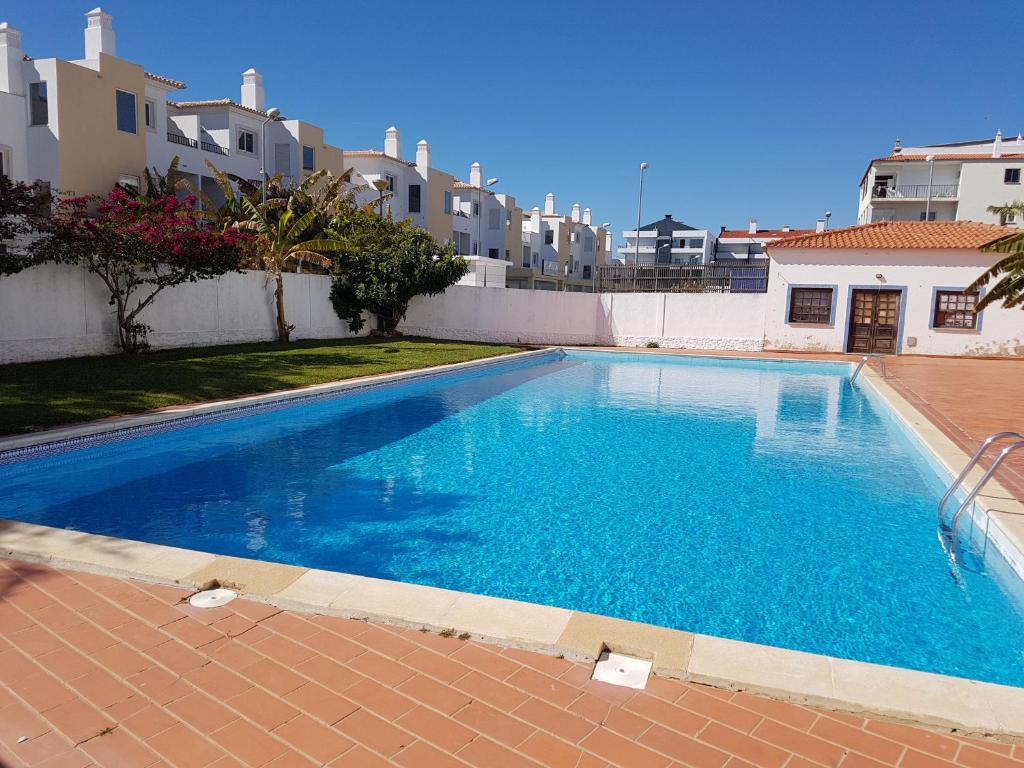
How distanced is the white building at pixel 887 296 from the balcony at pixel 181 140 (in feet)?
81.8

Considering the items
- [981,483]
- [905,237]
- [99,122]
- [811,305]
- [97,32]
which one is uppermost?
[97,32]

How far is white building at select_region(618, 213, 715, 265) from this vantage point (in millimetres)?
75438

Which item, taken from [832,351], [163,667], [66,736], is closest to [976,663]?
[163,667]

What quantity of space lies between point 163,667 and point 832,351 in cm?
2564

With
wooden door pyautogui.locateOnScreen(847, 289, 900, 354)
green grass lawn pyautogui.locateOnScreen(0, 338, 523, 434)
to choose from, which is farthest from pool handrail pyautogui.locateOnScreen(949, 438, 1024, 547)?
wooden door pyautogui.locateOnScreen(847, 289, 900, 354)

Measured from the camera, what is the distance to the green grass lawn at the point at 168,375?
941 centimetres

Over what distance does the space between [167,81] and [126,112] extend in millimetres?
3764

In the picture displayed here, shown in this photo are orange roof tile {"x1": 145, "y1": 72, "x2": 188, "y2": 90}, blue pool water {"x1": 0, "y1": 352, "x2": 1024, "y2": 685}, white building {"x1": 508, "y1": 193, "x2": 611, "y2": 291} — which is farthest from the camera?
white building {"x1": 508, "y1": 193, "x2": 611, "y2": 291}

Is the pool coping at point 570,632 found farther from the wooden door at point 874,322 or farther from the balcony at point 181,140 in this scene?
the balcony at point 181,140

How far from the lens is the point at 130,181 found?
26219 mm

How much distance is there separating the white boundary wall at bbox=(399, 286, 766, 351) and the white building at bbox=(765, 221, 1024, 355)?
364 cm

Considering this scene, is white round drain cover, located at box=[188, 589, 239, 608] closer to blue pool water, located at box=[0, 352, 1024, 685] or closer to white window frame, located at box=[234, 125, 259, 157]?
blue pool water, located at box=[0, 352, 1024, 685]

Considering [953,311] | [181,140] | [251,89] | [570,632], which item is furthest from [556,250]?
[570,632]

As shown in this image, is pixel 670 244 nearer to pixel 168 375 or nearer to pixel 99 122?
pixel 99 122
